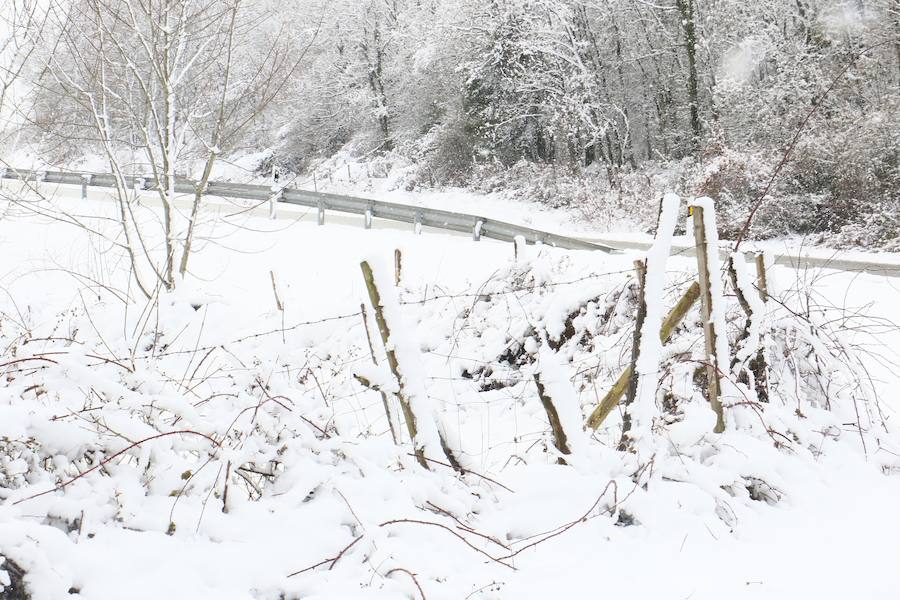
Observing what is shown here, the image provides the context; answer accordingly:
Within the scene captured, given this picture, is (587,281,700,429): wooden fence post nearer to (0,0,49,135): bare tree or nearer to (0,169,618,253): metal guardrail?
(0,0,49,135): bare tree

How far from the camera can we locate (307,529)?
228 cm

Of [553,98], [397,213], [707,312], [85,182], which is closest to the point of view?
[707,312]

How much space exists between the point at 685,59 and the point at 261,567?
25341mm

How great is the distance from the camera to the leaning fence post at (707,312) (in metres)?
3.18

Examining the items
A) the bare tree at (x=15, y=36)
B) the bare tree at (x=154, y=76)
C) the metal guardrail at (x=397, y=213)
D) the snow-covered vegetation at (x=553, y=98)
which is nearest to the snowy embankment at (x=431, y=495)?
the bare tree at (x=15, y=36)

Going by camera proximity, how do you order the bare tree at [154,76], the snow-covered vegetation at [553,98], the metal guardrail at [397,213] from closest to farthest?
1. the bare tree at [154,76]
2. the snow-covered vegetation at [553,98]
3. the metal guardrail at [397,213]

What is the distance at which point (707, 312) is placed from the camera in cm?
322

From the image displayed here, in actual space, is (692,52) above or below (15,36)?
above

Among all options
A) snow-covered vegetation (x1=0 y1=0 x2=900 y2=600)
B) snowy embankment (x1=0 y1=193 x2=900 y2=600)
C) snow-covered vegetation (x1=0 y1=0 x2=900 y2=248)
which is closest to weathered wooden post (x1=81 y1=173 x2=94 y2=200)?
snow-covered vegetation (x1=0 y1=0 x2=900 y2=248)

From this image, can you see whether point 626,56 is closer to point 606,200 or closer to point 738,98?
point 738,98

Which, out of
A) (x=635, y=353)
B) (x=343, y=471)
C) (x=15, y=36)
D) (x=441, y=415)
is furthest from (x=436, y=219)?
(x=343, y=471)

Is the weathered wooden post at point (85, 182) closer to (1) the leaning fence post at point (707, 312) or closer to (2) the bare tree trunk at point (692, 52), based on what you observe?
(2) the bare tree trunk at point (692, 52)

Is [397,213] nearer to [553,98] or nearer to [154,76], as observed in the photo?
[154,76]

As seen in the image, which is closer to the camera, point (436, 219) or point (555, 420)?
point (555, 420)
